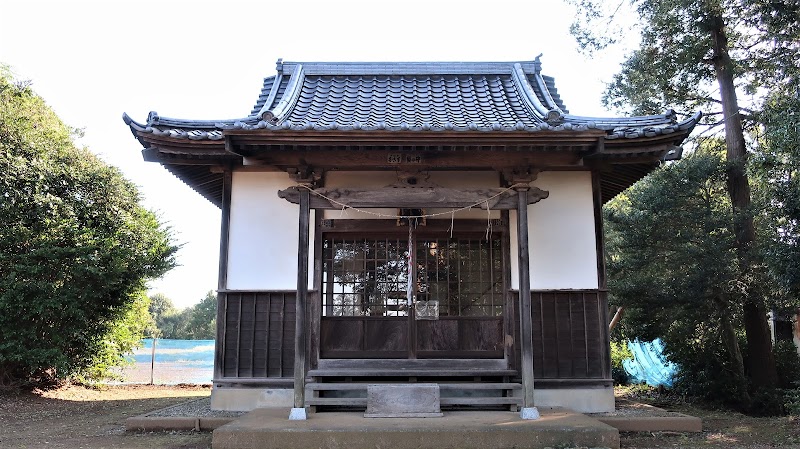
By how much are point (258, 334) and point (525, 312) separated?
3.74 m

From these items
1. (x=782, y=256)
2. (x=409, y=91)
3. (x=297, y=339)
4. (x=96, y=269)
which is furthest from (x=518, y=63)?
(x=96, y=269)

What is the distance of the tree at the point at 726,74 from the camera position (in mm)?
10164

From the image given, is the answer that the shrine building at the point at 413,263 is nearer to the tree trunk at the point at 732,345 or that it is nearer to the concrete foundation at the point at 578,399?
the concrete foundation at the point at 578,399

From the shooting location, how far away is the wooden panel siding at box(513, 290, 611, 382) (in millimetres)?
7980

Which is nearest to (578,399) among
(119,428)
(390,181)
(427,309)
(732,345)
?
(427,309)

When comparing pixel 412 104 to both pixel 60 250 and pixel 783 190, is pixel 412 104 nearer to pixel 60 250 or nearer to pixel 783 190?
pixel 783 190

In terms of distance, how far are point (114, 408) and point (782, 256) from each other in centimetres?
1132

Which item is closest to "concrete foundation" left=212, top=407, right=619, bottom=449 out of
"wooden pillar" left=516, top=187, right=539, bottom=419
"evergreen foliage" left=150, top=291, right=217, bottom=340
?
"wooden pillar" left=516, top=187, right=539, bottom=419

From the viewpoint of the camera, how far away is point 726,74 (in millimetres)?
11977

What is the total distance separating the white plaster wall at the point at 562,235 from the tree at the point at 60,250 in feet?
26.5

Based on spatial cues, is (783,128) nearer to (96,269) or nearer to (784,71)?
(784,71)

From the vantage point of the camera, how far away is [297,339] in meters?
6.78

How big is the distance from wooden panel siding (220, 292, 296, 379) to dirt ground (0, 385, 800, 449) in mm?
1104

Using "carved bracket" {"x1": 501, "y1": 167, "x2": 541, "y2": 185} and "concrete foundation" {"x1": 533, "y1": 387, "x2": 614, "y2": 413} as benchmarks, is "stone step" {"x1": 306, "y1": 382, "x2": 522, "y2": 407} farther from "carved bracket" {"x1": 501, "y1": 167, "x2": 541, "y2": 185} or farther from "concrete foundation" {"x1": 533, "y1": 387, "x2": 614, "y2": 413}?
"carved bracket" {"x1": 501, "y1": 167, "x2": 541, "y2": 185}
